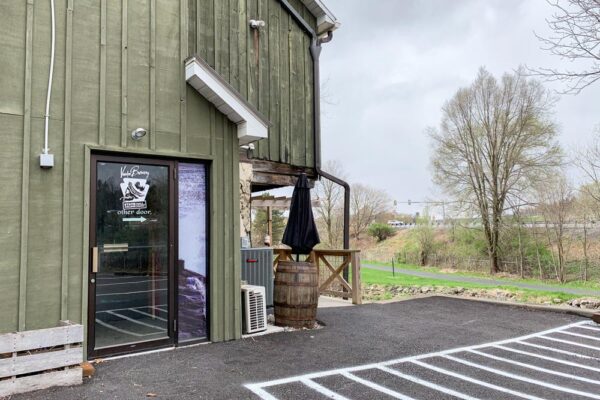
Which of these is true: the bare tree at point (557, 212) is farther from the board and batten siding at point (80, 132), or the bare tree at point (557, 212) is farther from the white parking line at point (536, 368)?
the board and batten siding at point (80, 132)

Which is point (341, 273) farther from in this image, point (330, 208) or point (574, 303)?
point (330, 208)

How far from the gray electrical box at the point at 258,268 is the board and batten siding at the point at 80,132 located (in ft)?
4.39

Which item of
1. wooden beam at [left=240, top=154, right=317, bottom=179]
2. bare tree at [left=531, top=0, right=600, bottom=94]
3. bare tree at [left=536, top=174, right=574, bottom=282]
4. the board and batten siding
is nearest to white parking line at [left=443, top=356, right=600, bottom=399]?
the board and batten siding

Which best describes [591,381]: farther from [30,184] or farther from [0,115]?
[0,115]

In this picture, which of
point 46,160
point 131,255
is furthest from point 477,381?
point 46,160

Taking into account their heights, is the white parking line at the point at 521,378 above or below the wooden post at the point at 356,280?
below

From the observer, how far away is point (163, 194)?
458 centimetres

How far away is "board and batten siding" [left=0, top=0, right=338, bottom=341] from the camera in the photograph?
3.69m

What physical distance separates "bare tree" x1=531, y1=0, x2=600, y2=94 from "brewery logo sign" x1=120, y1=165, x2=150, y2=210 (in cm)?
445

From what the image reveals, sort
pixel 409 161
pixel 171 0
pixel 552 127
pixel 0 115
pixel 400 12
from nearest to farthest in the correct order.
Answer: pixel 0 115 < pixel 171 0 < pixel 400 12 < pixel 552 127 < pixel 409 161

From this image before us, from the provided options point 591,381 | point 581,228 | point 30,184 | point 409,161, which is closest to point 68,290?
point 30,184

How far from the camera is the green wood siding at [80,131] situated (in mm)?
3688

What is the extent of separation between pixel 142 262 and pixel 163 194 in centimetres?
77

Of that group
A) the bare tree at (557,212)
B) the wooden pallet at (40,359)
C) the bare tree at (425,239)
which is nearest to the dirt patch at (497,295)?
the wooden pallet at (40,359)
